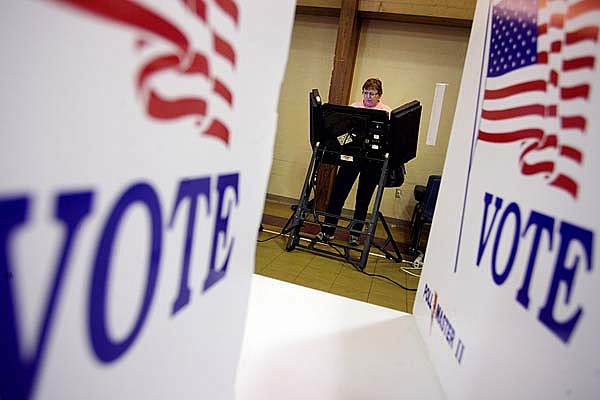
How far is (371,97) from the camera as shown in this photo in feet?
11.1

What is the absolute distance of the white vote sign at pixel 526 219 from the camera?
0.53 metres

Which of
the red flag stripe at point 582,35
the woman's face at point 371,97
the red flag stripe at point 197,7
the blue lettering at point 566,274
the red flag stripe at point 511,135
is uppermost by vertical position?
the woman's face at point 371,97

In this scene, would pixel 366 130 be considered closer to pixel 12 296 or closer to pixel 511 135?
pixel 511 135

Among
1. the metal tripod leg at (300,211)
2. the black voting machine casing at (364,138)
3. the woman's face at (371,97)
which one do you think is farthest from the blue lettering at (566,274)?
the woman's face at (371,97)

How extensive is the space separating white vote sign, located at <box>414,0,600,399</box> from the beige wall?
3.64 meters

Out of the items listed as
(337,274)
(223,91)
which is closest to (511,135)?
(223,91)

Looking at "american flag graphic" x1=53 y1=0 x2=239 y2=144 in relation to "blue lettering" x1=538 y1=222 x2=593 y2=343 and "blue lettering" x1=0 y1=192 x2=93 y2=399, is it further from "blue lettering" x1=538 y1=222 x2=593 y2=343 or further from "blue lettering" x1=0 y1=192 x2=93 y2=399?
"blue lettering" x1=538 y1=222 x2=593 y2=343

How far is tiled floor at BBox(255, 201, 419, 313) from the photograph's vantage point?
2459 mm

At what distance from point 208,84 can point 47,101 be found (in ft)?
0.75

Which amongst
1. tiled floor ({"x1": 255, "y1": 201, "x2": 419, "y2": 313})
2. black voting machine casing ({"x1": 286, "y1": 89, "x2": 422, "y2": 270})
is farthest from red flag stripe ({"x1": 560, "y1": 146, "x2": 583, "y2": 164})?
black voting machine casing ({"x1": 286, "y1": 89, "x2": 422, "y2": 270})

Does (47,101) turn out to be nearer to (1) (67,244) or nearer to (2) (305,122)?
(1) (67,244)

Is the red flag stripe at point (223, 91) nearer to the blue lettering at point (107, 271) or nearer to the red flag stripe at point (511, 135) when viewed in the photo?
the blue lettering at point (107, 271)

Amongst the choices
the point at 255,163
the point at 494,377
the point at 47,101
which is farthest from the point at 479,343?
the point at 47,101

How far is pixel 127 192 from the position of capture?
37 centimetres
